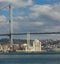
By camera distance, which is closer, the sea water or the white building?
the sea water

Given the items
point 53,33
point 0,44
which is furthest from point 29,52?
point 53,33

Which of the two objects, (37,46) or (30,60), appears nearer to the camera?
(30,60)

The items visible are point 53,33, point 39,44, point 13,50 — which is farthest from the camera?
point 39,44

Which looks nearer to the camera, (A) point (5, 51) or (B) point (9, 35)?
(B) point (9, 35)

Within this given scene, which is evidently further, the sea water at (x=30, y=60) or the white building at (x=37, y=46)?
the white building at (x=37, y=46)

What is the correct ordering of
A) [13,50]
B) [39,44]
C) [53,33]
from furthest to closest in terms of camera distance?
[39,44] → [13,50] → [53,33]

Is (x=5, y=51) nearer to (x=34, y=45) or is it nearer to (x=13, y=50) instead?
(x=13, y=50)

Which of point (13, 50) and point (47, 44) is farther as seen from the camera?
point (47, 44)

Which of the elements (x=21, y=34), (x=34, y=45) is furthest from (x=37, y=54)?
(x=21, y=34)

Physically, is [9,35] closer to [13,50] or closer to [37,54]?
[13,50]
